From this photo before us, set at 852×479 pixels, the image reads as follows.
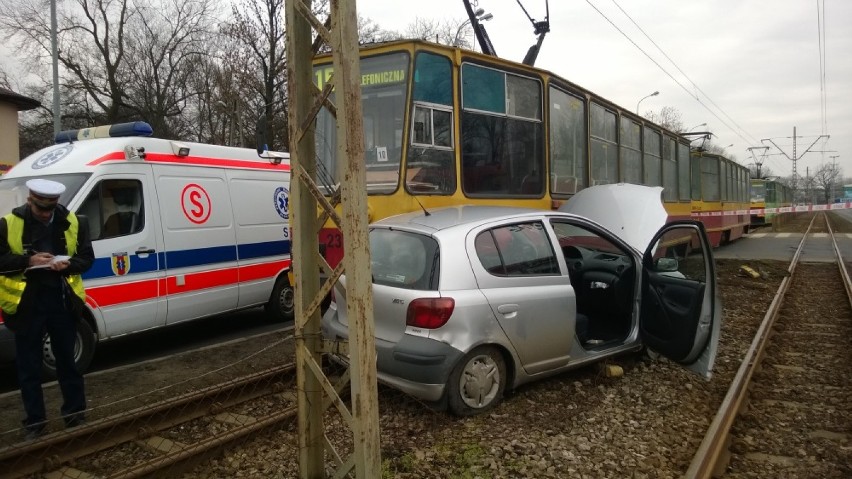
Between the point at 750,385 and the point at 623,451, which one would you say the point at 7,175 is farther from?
the point at 750,385

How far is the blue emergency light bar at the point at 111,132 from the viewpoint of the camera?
673cm

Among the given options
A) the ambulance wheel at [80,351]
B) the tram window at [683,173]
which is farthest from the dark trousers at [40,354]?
the tram window at [683,173]

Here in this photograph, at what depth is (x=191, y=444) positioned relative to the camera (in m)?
4.01

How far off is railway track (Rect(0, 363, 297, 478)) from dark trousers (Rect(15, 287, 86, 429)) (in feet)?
0.95

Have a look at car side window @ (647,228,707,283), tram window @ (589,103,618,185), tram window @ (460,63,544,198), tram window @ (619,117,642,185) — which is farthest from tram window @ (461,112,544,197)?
tram window @ (619,117,642,185)

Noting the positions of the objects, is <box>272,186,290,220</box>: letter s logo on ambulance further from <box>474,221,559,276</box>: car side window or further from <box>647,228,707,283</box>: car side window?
<box>647,228,707,283</box>: car side window

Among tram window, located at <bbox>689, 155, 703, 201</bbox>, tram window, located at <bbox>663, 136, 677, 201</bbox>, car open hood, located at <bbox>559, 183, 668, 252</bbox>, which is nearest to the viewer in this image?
car open hood, located at <bbox>559, 183, 668, 252</bbox>

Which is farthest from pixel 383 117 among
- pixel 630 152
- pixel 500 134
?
pixel 630 152

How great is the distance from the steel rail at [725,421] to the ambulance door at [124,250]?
5.52 meters

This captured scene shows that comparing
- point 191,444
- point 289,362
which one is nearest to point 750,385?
point 289,362

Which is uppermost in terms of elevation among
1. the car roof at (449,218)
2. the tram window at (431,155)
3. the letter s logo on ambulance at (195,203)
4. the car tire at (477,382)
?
the tram window at (431,155)

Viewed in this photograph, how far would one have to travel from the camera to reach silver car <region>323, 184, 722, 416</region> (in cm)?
422

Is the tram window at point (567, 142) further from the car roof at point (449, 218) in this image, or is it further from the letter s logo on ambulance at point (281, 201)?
the letter s logo on ambulance at point (281, 201)

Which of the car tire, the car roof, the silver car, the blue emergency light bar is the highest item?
the blue emergency light bar
